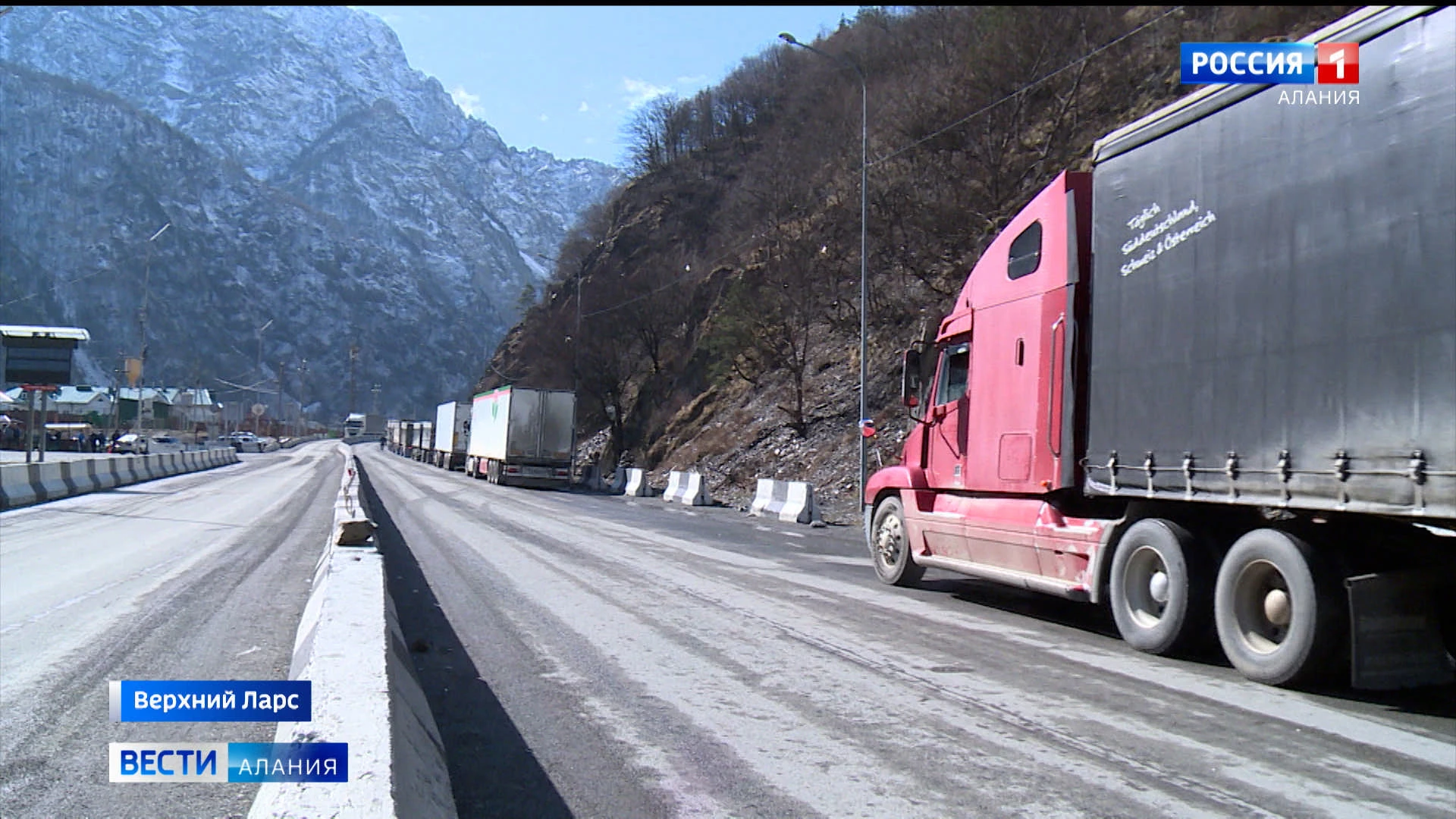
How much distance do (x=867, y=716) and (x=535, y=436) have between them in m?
32.6

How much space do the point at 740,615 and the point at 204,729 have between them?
4.74 meters

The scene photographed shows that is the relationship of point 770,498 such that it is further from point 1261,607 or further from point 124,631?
point 1261,607

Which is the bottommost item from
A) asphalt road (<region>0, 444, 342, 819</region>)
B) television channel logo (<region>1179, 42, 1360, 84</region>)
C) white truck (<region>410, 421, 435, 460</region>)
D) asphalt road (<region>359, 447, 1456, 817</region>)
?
asphalt road (<region>0, 444, 342, 819</region>)

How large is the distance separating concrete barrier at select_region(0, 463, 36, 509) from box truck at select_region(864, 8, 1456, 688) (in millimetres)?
23214

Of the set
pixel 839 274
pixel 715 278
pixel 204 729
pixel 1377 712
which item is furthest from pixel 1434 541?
pixel 715 278

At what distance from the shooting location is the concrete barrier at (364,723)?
2781 millimetres

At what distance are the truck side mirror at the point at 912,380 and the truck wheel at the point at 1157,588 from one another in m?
3.78

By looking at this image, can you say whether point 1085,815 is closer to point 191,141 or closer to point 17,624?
point 17,624

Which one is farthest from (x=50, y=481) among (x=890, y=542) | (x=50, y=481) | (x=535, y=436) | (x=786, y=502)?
(x=890, y=542)

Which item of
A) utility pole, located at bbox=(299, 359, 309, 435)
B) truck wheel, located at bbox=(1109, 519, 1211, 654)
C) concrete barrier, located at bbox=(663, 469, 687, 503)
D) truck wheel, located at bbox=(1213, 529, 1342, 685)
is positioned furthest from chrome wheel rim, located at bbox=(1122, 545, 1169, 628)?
utility pole, located at bbox=(299, 359, 309, 435)
